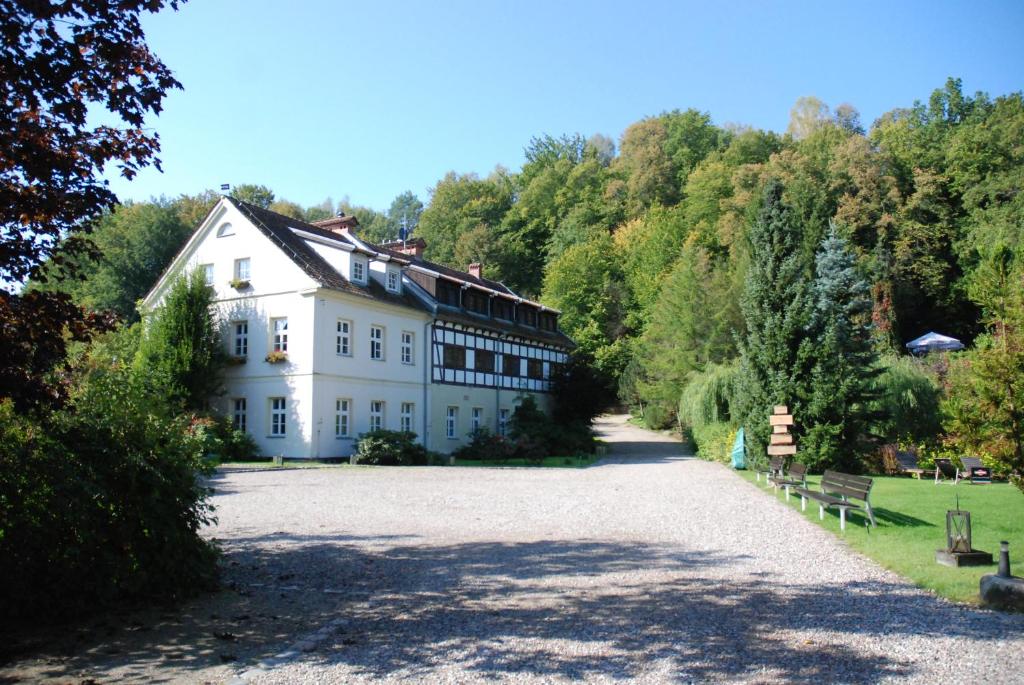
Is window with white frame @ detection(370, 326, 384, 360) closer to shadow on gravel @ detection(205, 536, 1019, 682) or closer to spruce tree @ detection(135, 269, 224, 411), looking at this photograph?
spruce tree @ detection(135, 269, 224, 411)

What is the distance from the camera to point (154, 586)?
22.7ft

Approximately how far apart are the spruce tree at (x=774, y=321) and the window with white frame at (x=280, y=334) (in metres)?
15.4

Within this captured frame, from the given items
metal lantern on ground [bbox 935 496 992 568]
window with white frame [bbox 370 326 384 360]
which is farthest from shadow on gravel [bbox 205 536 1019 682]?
window with white frame [bbox 370 326 384 360]

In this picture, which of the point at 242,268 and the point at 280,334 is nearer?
the point at 280,334

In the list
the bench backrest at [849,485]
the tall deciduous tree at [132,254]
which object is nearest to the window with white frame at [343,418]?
the bench backrest at [849,485]

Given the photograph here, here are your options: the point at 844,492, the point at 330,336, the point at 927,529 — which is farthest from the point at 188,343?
the point at 927,529

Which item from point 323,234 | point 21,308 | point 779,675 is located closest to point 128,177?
point 21,308

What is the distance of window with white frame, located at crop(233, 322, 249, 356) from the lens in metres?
28.4

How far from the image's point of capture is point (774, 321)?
75.8ft

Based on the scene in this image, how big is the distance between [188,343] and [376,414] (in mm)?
6907

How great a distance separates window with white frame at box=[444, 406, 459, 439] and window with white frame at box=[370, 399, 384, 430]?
3.58 metres

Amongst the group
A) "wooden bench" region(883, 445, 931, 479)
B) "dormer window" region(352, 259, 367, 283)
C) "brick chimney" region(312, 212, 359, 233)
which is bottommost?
"wooden bench" region(883, 445, 931, 479)

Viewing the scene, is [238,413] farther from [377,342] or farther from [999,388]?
[999,388]

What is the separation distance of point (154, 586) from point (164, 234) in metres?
46.2
